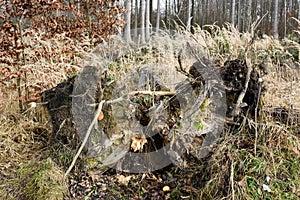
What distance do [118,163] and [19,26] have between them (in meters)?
1.95

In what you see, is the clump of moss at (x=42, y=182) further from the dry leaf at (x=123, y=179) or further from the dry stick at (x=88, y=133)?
the dry leaf at (x=123, y=179)

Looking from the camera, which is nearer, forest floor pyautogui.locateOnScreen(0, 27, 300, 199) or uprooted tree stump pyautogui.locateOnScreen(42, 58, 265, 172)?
forest floor pyautogui.locateOnScreen(0, 27, 300, 199)

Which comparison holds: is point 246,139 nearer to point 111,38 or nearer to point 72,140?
point 72,140

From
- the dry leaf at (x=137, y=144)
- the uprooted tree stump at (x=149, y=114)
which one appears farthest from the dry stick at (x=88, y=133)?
the dry leaf at (x=137, y=144)

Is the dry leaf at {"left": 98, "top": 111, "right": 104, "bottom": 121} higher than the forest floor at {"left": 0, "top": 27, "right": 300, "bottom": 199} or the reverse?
higher

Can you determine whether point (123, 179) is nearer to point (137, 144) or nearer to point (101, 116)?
point (137, 144)

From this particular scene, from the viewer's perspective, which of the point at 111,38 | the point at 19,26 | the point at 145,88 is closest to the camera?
the point at 145,88

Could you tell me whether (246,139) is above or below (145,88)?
below

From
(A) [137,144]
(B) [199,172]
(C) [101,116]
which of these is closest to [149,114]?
(A) [137,144]

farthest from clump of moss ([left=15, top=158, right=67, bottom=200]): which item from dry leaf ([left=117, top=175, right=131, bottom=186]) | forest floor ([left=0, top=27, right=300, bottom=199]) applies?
dry leaf ([left=117, top=175, right=131, bottom=186])

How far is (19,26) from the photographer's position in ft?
10.3

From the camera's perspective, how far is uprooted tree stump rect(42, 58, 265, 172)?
236 centimetres

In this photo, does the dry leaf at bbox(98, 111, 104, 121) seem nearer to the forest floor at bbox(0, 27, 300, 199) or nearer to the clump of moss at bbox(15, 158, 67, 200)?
the forest floor at bbox(0, 27, 300, 199)

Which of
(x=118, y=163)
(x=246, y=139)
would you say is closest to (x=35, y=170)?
(x=118, y=163)
